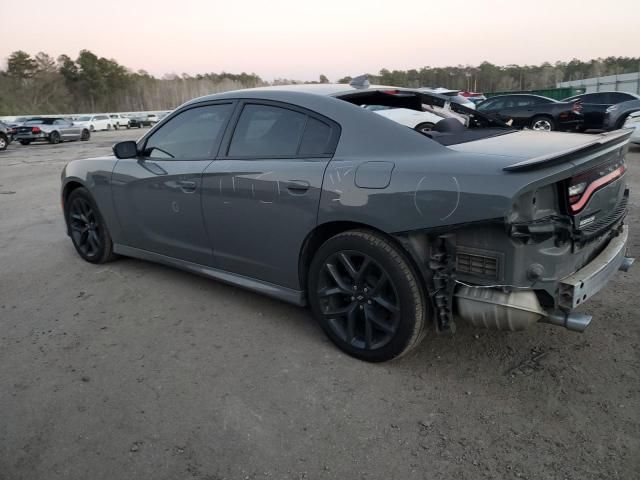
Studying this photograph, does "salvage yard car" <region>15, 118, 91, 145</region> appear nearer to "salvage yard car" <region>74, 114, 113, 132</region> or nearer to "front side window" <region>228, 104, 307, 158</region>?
"salvage yard car" <region>74, 114, 113, 132</region>

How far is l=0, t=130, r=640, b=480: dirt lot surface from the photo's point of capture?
214cm

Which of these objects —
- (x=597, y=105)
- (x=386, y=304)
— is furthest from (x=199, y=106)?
(x=597, y=105)

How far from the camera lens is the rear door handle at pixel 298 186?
113 inches

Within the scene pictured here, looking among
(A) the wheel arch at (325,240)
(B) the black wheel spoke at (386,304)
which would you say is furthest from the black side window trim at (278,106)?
(B) the black wheel spoke at (386,304)

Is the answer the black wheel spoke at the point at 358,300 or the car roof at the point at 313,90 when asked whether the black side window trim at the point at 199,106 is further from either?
the black wheel spoke at the point at 358,300

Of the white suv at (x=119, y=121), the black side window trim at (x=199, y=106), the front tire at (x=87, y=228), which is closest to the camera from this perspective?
the black side window trim at (x=199, y=106)

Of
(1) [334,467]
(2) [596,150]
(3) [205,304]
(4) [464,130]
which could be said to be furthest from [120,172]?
(2) [596,150]

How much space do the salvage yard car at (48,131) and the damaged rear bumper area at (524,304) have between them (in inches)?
1116

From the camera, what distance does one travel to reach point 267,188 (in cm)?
307

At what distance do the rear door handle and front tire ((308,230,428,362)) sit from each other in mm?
336

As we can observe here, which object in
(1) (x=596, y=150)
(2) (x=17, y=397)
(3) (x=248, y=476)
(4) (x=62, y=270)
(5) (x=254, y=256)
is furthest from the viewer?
(4) (x=62, y=270)

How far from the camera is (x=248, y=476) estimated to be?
6.83ft

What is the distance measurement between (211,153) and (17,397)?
190cm

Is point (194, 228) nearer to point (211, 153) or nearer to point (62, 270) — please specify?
point (211, 153)
